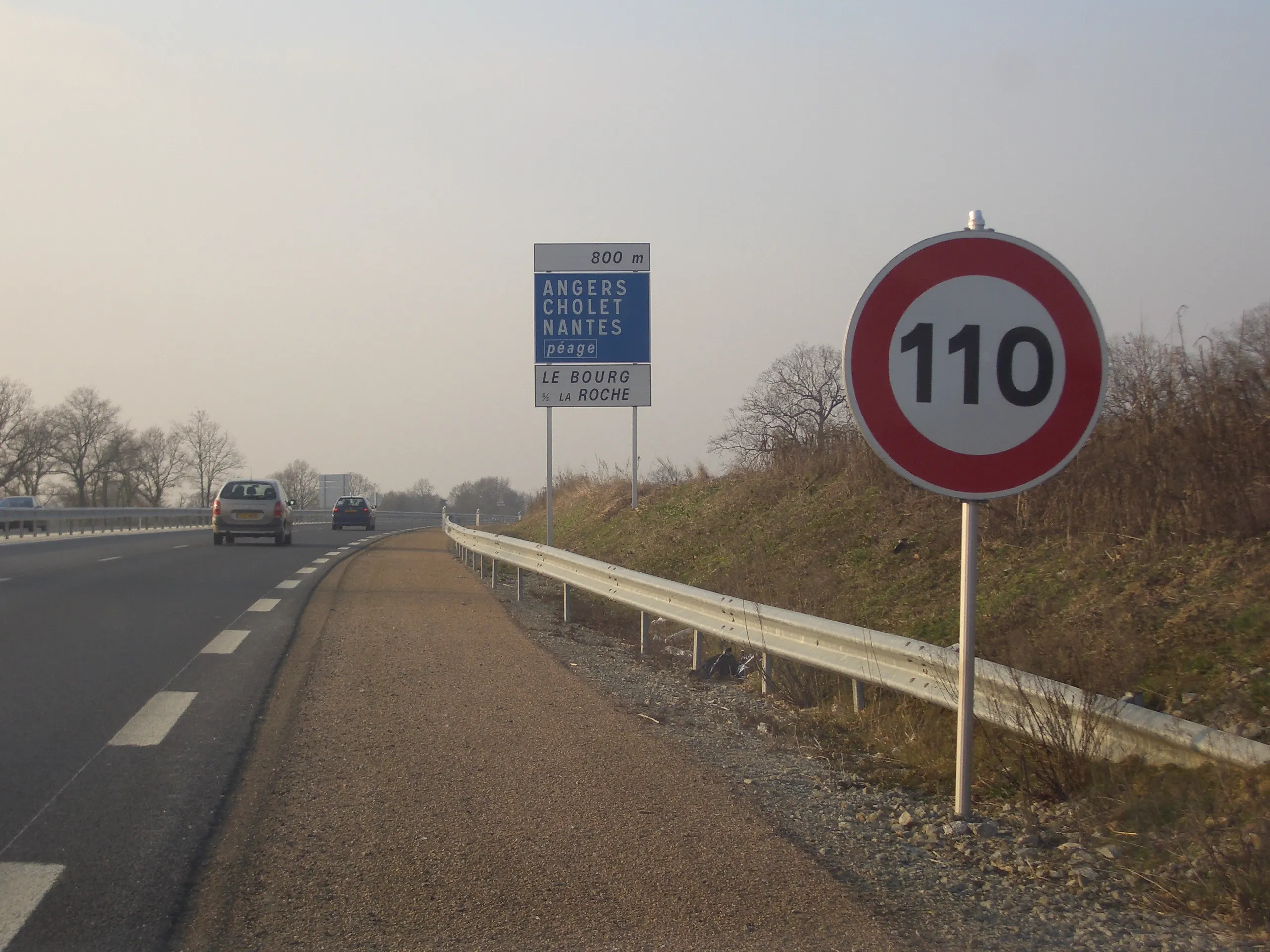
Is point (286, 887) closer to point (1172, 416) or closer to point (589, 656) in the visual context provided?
point (589, 656)

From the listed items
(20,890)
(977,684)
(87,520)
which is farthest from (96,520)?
(977,684)

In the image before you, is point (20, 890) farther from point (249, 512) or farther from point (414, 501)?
point (414, 501)

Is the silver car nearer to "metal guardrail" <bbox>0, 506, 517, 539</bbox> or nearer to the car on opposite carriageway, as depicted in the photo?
"metal guardrail" <bbox>0, 506, 517, 539</bbox>

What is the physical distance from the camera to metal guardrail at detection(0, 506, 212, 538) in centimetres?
3675

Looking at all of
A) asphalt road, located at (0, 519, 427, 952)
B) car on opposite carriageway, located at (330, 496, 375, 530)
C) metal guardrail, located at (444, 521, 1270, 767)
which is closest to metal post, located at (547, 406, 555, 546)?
asphalt road, located at (0, 519, 427, 952)

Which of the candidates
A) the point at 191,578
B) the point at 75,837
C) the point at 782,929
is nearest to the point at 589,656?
the point at 75,837

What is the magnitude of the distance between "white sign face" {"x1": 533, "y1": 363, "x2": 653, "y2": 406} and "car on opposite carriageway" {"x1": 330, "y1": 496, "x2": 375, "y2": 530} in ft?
123

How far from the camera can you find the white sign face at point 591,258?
18.2 meters

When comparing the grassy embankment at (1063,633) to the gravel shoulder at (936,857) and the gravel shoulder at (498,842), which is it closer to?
the gravel shoulder at (936,857)

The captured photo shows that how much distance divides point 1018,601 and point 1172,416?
1878 millimetres

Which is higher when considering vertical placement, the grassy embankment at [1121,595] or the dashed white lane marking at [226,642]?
the grassy embankment at [1121,595]

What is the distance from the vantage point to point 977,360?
414cm

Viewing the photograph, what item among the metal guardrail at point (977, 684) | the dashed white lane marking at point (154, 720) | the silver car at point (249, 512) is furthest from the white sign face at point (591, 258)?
the silver car at point (249, 512)

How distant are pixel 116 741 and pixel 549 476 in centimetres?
1142
